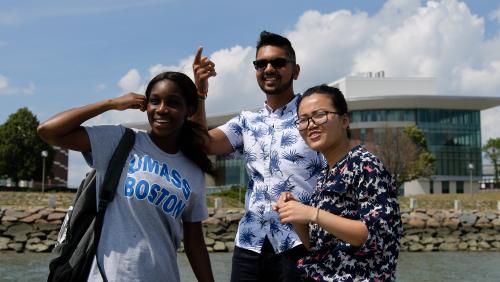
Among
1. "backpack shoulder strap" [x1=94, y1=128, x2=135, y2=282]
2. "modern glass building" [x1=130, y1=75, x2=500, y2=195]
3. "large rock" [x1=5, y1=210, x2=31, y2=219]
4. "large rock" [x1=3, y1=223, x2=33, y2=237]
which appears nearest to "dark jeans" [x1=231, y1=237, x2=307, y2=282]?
"backpack shoulder strap" [x1=94, y1=128, x2=135, y2=282]

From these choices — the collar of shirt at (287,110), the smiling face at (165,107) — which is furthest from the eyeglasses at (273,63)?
the smiling face at (165,107)

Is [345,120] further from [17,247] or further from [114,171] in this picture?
[17,247]

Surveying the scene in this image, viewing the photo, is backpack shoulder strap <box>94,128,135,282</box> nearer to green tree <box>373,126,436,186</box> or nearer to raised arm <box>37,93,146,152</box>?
raised arm <box>37,93,146,152</box>

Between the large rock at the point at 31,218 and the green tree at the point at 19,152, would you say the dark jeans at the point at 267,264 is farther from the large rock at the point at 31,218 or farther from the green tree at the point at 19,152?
the green tree at the point at 19,152

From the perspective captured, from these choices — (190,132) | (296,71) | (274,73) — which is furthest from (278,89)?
(190,132)

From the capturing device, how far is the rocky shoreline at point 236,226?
1973cm

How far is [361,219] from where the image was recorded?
2086 millimetres

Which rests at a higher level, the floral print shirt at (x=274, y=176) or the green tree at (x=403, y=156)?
the green tree at (x=403, y=156)

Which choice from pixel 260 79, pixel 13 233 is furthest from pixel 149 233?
pixel 13 233

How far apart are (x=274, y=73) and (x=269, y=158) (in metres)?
0.49

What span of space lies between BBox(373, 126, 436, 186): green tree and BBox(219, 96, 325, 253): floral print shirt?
45748 millimetres

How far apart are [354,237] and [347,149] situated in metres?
0.41

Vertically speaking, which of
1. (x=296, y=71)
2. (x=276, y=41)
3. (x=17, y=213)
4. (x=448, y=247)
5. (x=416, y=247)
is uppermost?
(x=276, y=41)

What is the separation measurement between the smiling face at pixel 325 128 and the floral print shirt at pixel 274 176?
700mm
